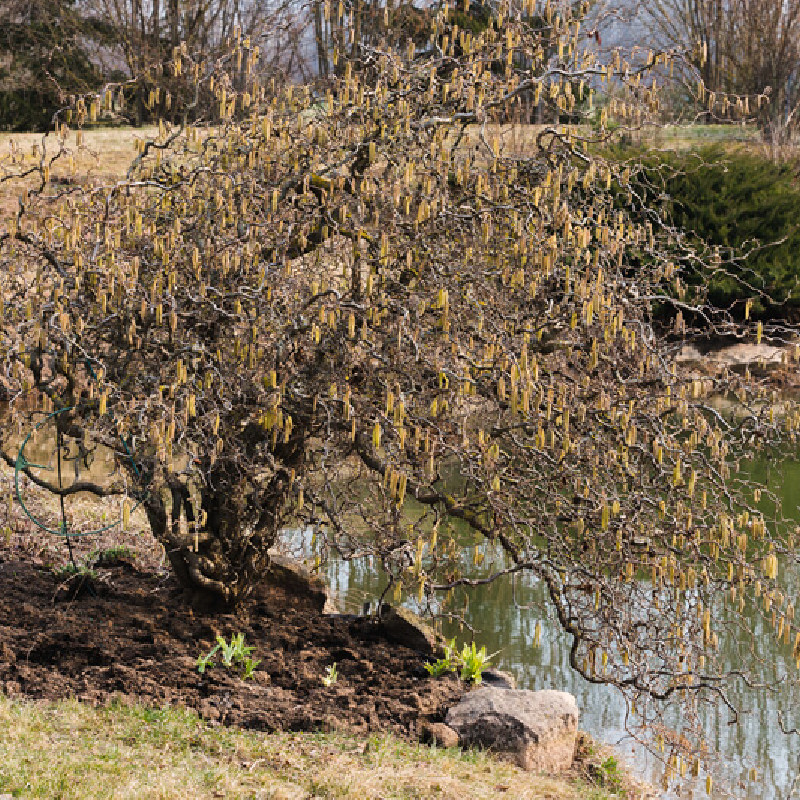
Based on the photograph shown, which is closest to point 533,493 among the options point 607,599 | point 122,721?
point 607,599

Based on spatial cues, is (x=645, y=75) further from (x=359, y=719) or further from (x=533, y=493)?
(x=359, y=719)

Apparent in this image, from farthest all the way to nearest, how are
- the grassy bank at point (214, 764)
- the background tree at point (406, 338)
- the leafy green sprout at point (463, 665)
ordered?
the leafy green sprout at point (463, 665) < the background tree at point (406, 338) < the grassy bank at point (214, 764)

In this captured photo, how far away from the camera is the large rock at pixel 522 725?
4.66 m

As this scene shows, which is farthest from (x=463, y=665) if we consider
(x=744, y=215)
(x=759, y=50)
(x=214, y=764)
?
(x=759, y=50)

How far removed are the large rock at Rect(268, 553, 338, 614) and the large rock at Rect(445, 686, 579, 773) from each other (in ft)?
4.96

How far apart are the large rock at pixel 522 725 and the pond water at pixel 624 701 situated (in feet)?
1.33

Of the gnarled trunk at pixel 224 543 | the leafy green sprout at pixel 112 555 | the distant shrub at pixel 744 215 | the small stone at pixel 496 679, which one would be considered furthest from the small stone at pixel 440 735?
the distant shrub at pixel 744 215

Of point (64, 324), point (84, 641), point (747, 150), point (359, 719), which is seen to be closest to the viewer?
point (64, 324)

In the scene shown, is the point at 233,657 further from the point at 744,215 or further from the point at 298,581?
the point at 744,215

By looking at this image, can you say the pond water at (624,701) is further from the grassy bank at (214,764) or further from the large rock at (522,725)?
the grassy bank at (214,764)

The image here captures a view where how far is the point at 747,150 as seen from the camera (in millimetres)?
20391

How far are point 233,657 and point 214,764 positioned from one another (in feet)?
3.70

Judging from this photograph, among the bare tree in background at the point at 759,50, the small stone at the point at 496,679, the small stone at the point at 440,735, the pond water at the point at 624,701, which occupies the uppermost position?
the bare tree in background at the point at 759,50

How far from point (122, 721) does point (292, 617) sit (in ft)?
5.49
